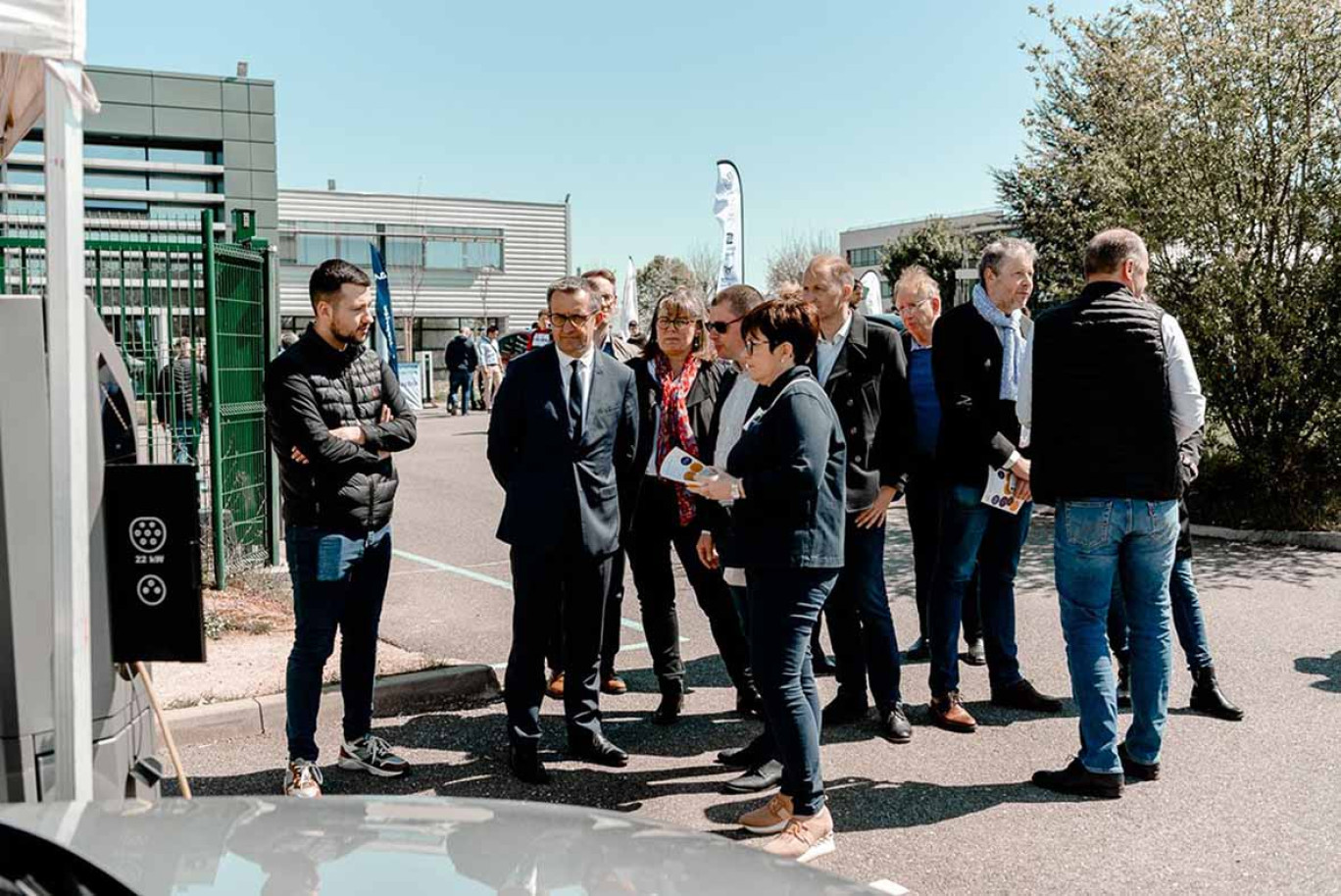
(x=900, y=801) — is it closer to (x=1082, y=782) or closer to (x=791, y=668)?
(x=1082, y=782)

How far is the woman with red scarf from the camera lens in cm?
557

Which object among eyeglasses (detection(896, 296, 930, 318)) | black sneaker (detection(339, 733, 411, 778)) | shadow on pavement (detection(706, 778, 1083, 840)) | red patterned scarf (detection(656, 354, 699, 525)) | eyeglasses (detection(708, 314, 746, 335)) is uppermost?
eyeglasses (detection(896, 296, 930, 318))

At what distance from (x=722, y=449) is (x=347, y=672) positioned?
1786 mm

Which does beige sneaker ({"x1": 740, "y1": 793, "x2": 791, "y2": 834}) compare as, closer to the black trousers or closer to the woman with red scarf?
the black trousers

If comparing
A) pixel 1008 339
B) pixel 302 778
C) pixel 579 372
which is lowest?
pixel 302 778

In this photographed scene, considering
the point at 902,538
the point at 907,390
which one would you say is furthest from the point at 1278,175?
the point at 907,390

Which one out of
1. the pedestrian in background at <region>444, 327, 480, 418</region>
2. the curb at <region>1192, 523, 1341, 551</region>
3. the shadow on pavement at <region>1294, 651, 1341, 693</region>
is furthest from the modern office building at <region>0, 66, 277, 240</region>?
the shadow on pavement at <region>1294, 651, 1341, 693</region>

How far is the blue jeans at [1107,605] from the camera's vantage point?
4.53 metres

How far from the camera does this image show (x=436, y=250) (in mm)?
48000

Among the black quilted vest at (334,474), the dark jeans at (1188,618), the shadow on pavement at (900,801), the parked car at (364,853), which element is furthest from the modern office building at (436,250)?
the parked car at (364,853)

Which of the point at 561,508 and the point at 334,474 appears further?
the point at 561,508

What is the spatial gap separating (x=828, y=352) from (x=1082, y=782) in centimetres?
205

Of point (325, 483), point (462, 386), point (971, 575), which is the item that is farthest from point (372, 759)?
point (462, 386)

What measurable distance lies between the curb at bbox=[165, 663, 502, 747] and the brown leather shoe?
221cm
